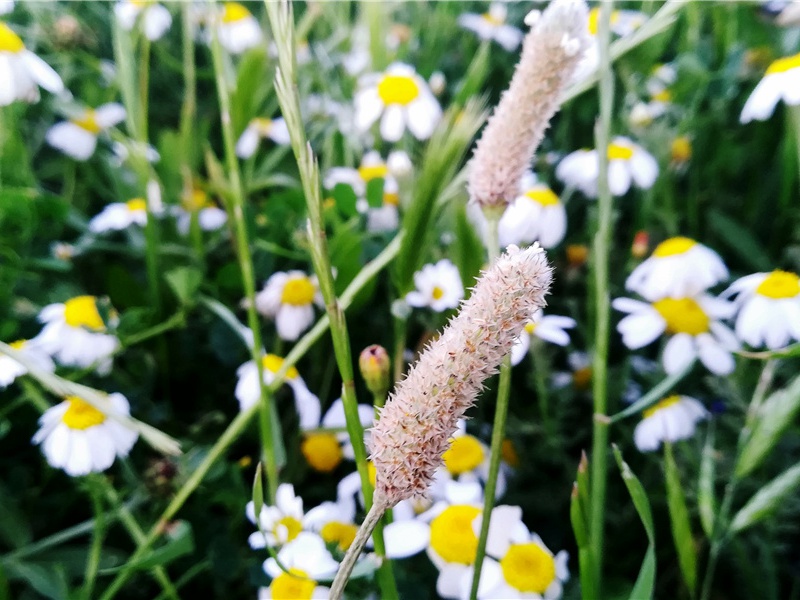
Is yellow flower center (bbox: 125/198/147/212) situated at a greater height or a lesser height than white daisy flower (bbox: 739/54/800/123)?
lesser

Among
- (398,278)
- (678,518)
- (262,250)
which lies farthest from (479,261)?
(262,250)

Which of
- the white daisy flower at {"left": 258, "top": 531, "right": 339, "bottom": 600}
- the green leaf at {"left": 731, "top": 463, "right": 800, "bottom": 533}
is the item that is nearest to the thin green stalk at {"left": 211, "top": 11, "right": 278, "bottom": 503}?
the white daisy flower at {"left": 258, "top": 531, "right": 339, "bottom": 600}

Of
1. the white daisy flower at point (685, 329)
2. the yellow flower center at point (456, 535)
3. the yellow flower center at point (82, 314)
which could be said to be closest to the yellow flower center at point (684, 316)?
the white daisy flower at point (685, 329)

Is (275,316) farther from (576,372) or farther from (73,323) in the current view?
(576,372)

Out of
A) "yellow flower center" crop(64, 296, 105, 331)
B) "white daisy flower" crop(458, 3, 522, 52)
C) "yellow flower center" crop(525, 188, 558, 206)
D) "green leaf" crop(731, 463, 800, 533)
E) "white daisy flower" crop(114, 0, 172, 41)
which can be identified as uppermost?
"white daisy flower" crop(458, 3, 522, 52)

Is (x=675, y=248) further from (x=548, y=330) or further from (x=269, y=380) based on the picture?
(x=269, y=380)

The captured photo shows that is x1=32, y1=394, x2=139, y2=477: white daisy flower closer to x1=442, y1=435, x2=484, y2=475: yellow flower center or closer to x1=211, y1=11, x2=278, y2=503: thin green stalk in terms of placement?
x1=211, y1=11, x2=278, y2=503: thin green stalk

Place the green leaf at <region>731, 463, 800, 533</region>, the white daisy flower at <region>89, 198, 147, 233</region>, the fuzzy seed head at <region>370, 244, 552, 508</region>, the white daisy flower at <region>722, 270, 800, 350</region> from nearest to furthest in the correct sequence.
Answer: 1. the fuzzy seed head at <region>370, 244, 552, 508</region>
2. the green leaf at <region>731, 463, 800, 533</region>
3. the white daisy flower at <region>722, 270, 800, 350</region>
4. the white daisy flower at <region>89, 198, 147, 233</region>
